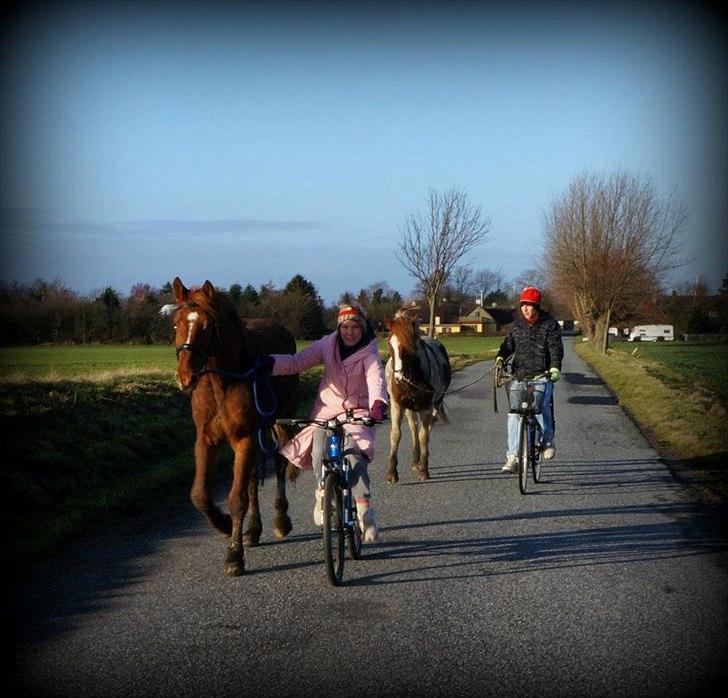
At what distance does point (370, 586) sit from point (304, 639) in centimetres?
110

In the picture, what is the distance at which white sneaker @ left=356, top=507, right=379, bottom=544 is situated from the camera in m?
6.11

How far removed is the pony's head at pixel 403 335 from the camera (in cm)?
976

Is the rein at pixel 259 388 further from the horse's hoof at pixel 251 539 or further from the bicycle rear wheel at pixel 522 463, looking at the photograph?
the bicycle rear wheel at pixel 522 463

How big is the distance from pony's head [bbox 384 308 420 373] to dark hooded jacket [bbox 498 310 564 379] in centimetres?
112

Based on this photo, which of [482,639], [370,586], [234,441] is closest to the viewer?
[482,639]

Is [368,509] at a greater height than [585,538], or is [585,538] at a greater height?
[368,509]

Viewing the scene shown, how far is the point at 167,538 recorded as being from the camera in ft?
22.6

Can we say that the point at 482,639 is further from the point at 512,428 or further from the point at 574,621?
the point at 512,428

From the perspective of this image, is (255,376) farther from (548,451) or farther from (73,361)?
(73,361)

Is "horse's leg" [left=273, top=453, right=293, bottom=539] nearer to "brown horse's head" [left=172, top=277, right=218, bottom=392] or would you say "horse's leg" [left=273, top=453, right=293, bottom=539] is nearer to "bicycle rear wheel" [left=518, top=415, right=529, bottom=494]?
"brown horse's head" [left=172, top=277, right=218, bottom=392]

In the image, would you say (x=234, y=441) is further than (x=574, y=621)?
Yes

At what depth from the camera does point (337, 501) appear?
19.0 feet

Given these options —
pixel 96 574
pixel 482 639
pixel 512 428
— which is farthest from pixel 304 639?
pixel 512 428

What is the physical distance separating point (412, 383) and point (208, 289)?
13.8 ft
